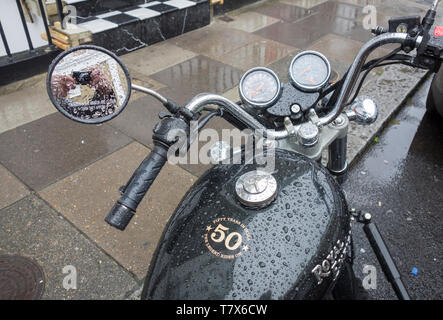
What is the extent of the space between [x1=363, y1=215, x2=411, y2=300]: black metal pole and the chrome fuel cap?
618mm

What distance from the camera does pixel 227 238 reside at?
1.34 meters

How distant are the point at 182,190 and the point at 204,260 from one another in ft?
6.49

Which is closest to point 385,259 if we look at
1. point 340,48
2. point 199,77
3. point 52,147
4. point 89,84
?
point 89,84

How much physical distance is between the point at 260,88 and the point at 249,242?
2.68 feet

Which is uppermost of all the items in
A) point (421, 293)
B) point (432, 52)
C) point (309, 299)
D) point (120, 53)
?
point (432, 52)

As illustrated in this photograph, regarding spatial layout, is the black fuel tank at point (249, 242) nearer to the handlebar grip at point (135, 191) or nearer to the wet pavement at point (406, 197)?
the handlebar grip at point (135, 191)

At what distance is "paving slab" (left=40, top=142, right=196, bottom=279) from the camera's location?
2756mm

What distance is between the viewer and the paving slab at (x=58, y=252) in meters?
2.48

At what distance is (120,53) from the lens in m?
5.43

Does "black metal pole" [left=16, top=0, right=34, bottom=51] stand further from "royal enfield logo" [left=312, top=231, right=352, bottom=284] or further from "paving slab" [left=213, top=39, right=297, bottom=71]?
"royal enfield logo" [left=312, top=231, right=352, bottom=284]

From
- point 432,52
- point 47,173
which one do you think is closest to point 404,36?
point 432,52

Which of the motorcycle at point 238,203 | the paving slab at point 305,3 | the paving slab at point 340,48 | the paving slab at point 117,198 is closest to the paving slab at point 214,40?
the paving slab at point 340,48

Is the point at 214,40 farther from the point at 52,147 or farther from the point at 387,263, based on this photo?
the point at 387,263
